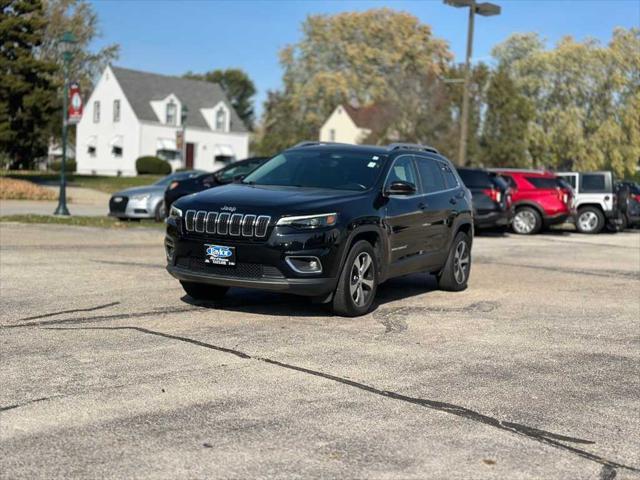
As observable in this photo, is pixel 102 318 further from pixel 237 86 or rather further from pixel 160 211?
pixel 237 86

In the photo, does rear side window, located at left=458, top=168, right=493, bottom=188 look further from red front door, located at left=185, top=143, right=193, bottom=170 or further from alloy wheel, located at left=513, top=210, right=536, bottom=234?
red front door, located at left=185, top=143, right=193, bottom=170

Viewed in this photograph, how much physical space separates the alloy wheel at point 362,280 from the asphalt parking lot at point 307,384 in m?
0.27

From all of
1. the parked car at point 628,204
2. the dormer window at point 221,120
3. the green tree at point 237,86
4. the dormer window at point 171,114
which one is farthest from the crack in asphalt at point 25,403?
the green tree at point 237,86

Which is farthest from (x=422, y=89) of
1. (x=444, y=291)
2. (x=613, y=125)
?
(x=444, y=291)

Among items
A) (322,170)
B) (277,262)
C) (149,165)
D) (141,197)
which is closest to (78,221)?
(141,197)

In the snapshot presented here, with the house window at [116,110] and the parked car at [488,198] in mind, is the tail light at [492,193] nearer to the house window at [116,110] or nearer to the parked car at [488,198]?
the parked car at [488,198]

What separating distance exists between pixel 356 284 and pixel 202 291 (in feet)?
5.60

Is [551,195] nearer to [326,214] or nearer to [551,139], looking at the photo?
[326,214]

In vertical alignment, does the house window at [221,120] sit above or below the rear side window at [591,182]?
above

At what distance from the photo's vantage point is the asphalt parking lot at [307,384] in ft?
13.4

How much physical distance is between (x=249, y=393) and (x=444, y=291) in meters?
5.67

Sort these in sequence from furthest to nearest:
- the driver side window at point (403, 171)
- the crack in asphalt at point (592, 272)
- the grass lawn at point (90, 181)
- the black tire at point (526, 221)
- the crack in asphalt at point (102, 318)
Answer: the grass lawn at point (90, 181)
the black tire at point (526, 221)
the crack in asphalt at point (592, 272)
the driver side window at point (403, 171)
the crack in asphalt at point (102, 318)

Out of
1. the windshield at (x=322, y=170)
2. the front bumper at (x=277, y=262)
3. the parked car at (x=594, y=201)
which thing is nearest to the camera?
the front bumper at (x=277, y=262)

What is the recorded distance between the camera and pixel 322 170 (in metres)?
8.88
